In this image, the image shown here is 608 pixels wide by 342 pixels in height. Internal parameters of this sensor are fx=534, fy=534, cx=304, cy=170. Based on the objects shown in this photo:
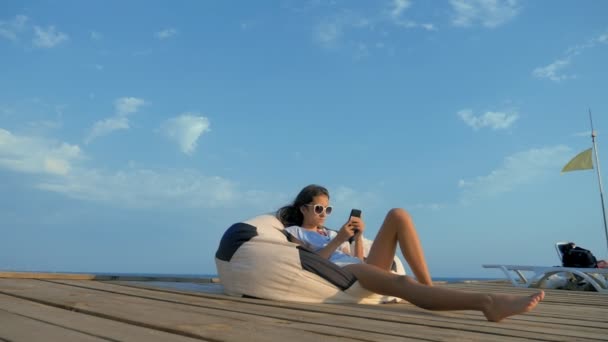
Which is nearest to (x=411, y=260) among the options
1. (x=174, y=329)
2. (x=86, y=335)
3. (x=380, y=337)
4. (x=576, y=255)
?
(x=380, y=337)

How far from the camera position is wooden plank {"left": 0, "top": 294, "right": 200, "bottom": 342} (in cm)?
170

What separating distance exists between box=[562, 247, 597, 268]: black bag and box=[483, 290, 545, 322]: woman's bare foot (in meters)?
5.62

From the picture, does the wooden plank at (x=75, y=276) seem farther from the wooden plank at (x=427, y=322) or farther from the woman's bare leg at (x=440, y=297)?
the woman's bare leg at (x=440, y=297)

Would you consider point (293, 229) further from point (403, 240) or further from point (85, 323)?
point (85, 323)

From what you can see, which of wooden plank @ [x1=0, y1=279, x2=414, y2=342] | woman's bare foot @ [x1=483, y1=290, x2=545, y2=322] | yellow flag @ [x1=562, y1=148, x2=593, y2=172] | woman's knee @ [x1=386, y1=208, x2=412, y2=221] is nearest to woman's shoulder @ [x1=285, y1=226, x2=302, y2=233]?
woman's knee @ [x1=386, y1=208, x2=412, y2=221]

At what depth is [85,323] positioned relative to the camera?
77.2 inches

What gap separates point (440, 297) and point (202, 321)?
3.71 ft

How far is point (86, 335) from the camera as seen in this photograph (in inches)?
66.9

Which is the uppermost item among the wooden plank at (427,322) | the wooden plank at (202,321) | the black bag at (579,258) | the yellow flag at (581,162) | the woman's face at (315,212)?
the yellow flag at (581,162)

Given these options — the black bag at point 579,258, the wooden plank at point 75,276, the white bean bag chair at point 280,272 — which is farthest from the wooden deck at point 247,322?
the black bag at point 579,258

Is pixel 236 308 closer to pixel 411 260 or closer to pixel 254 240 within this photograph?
pixel 254 240

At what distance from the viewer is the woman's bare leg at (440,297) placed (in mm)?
2334

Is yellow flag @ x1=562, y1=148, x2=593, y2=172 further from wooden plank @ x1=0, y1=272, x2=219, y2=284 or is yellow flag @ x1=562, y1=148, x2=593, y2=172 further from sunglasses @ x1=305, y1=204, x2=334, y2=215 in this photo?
sunglasses @ x1=305, y1=204, x2=334, y2=215

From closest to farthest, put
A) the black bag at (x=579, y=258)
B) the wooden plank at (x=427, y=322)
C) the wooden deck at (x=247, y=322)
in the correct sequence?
the wooden deck at (x=247, y=322), the wooden plank at (x=427, y=322), the black bag at (x=579, y=258)
